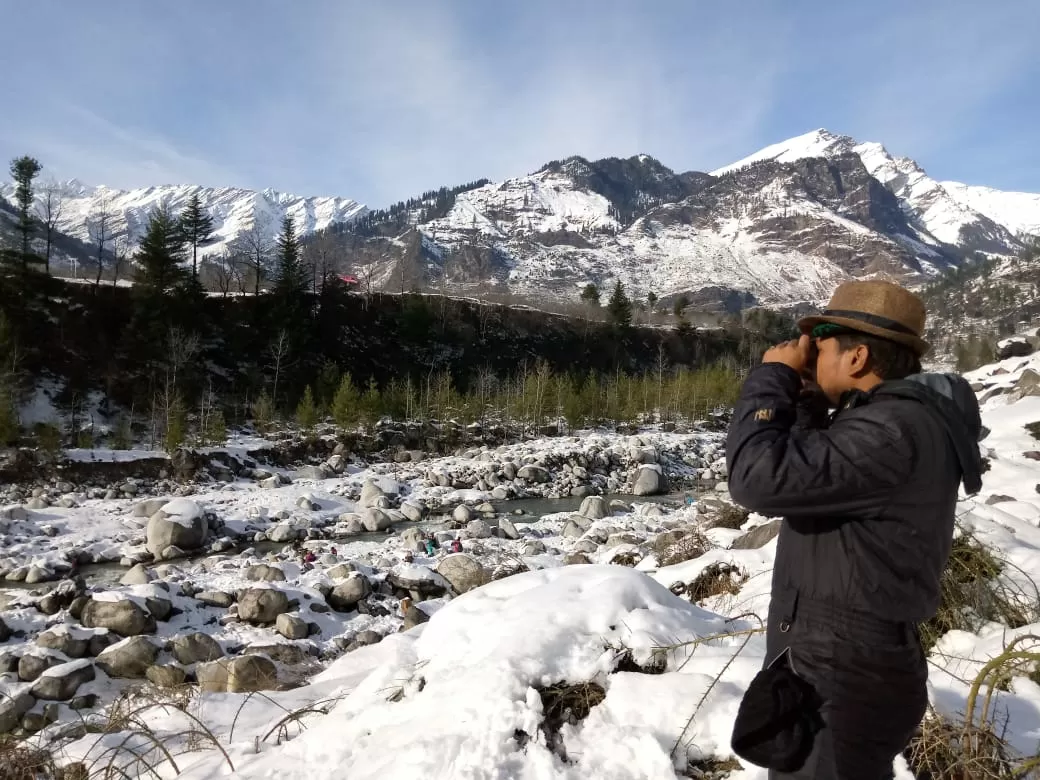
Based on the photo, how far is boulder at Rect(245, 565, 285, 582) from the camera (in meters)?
11.4

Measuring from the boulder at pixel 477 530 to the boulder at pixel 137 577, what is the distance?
7392 millimetres

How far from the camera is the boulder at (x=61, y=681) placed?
6.82 m

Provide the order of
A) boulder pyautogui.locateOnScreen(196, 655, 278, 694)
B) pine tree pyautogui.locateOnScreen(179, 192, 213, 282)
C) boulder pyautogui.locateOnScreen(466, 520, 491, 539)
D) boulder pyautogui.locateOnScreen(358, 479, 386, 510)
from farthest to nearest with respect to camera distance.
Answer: pine tree pyautogui.locateOnScreen(179, 192, 213, 282) < boulder pyautogui.locateOnScreen(358, 479, 386, 510) < boulder pyautogui.locateOnScreen(466, 520, 491, 539) < boulder pyautogui.locateOnScreen(196, 655, 278, 694)

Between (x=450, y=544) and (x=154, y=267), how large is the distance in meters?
29.5

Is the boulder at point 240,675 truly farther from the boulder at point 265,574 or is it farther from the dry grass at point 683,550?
the dry grass at point 683,550

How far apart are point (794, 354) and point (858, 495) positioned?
0.43 m

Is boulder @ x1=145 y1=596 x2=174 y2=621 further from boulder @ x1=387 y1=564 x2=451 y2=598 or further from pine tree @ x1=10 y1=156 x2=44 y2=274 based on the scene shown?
pine tree @ x1=10 y1=156 x2=44 y2=274

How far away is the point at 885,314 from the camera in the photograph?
152cm

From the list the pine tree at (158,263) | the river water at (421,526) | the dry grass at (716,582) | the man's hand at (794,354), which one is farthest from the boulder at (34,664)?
the pine tree at (158,263)

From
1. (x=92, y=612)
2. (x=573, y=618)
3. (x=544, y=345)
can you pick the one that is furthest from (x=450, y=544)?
(x=544, y=345)

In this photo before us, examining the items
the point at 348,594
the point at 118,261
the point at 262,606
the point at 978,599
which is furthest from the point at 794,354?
the point at 118,261

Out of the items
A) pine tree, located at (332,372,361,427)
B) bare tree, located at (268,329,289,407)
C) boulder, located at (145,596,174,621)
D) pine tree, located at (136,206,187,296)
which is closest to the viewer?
boulder, located at (145,596,174,621)

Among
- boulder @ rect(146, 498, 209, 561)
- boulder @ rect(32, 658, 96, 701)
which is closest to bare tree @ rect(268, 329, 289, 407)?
boulder @ rect(146, 498, 209, 561)

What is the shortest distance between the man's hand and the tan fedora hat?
0.11m
